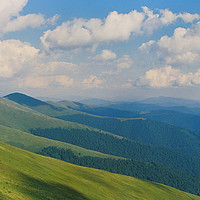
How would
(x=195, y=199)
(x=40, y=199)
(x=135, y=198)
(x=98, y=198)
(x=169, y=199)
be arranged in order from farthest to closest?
(x=195, y=199), (x=169, y=199), (x=135, y=198), (x=98, y=198), (x=40, y=199)

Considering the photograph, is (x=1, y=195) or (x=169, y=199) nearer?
(x=1, y=195)

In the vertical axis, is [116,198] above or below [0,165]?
below

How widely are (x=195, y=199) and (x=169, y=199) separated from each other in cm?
3984

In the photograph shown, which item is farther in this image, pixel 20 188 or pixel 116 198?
pixel 116 198

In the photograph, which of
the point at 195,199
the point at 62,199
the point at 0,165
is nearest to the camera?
the point at 62,199

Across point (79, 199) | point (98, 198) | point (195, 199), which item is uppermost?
point (79, 199)

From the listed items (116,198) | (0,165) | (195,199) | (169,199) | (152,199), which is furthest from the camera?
(195,199)

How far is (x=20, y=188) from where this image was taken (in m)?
44.4

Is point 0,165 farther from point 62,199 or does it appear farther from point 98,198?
point 98,198

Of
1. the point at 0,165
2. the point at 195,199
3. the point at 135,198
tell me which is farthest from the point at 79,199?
the point at 195,199

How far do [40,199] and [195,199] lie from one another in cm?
15374

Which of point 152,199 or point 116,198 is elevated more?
point 116,198

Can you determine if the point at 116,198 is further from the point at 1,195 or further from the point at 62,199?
the point at 1,195

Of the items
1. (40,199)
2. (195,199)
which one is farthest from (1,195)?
(195,199)
